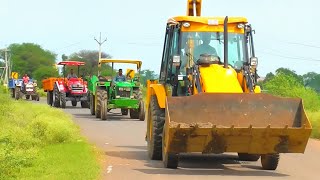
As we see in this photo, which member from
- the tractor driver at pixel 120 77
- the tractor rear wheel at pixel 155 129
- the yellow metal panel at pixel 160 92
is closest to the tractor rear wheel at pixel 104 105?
the tractor driver at pixel 120 77

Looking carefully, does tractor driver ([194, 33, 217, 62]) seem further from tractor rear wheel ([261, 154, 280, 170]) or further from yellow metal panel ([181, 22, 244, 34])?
tractor rear wheel ([261, 154, 280, 170])

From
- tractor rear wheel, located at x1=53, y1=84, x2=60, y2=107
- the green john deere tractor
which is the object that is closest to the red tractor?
tractor rear wheel, located at x1=53, y1=84, x2=60, y2=107

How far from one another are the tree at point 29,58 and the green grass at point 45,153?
114 meters

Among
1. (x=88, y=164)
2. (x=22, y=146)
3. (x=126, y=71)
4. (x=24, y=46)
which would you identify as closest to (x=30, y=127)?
(x=22, y=146)

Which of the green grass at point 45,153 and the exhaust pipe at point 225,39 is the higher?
the exhaust pipe at point 225,39

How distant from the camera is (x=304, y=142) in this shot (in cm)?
1374

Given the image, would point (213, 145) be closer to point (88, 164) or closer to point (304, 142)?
point (304, 142)

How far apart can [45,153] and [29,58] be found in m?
127

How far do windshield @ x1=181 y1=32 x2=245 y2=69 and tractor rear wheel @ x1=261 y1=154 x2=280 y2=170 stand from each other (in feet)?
7.52

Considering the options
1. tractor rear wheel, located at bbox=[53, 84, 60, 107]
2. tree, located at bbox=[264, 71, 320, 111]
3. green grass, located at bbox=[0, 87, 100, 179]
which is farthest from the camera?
tractor rear wheel, located at bbox=[53, 84, 60, 107]

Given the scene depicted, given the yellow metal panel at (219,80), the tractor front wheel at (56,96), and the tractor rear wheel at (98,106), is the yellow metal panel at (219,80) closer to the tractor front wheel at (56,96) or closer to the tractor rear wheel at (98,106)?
the tractor rear wheel at (98,106)

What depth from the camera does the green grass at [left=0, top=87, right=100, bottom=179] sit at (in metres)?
13.4

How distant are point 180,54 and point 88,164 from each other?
10.6 ft

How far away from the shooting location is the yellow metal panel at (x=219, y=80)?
48.9 ft
